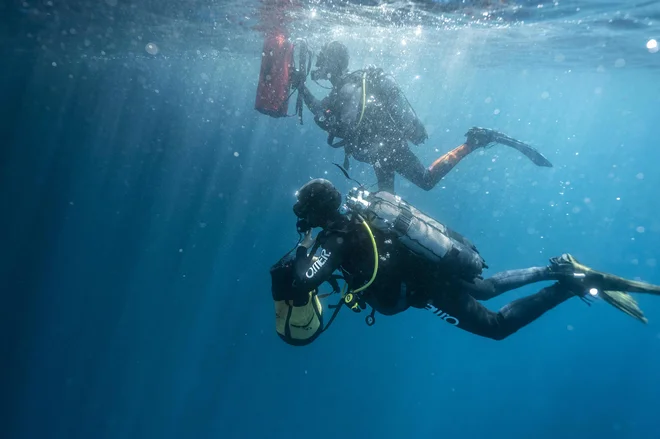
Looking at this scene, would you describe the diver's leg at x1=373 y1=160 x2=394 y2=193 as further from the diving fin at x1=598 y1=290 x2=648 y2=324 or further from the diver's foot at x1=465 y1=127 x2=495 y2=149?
the diving fin at x1=598 y1=290 x2=648 y2=324

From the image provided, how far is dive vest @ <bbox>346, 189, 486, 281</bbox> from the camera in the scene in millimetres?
3797

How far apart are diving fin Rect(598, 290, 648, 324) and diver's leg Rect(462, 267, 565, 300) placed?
0.58 metres

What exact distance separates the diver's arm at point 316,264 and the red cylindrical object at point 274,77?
10.1 ft

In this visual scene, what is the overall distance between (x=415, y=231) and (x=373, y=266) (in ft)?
1.85

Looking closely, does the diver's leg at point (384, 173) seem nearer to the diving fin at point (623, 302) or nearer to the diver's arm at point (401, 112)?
the diver's arm at point (401, 112)

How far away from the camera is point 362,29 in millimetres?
14859

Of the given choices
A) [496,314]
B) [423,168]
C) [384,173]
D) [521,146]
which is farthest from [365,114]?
[521,146]

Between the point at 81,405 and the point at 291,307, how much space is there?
2440 cm

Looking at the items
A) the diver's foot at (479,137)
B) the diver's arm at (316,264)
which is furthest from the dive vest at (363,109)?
the diver's arm at (316,264)

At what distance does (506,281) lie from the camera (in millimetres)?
5105

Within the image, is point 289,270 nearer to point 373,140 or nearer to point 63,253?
point 373,140

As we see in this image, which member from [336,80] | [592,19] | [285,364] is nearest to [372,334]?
[285,364]

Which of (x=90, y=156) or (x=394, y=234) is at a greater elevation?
(x=394, y=234)

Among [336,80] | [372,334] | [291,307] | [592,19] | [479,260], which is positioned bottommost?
[372,334]
